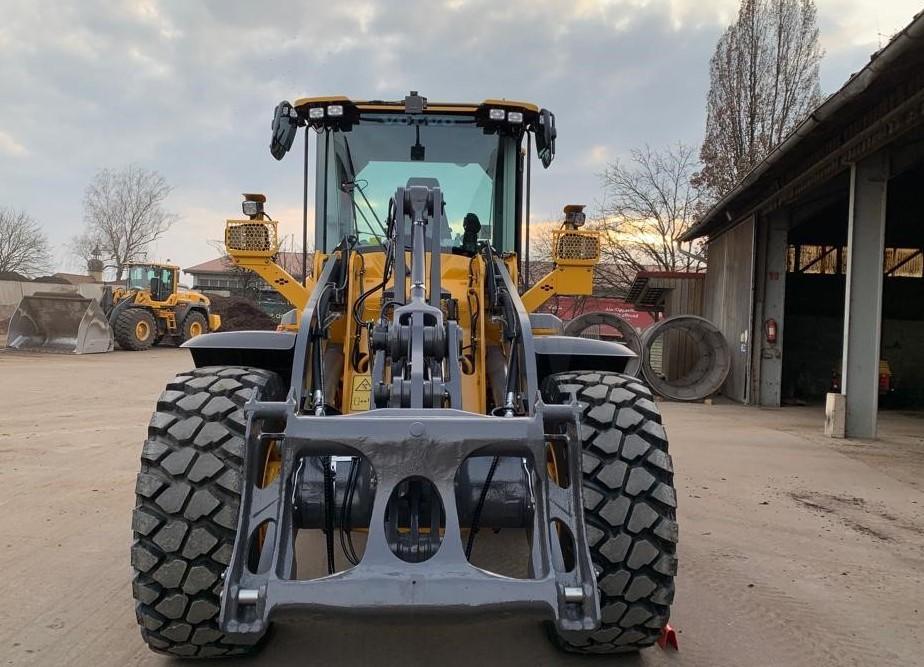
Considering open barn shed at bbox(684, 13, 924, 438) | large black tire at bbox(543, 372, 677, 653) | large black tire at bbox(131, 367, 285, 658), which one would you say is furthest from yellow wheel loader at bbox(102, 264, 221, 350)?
large black tire at bbox(543, 372, 677, 653)

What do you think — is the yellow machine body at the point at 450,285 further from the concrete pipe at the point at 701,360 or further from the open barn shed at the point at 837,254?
the concrete pipe at the point at 701,360

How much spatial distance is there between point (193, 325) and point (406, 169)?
70.9ft

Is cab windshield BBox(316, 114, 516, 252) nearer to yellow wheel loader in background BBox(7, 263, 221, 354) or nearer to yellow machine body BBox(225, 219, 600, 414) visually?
yellow machine body BBox(225, 219, 600, 414)

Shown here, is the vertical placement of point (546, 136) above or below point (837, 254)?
below

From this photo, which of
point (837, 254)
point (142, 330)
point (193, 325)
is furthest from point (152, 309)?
point (837, 254)

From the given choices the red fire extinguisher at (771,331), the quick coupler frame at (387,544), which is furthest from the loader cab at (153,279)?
the quick coupler frame at (387,544)

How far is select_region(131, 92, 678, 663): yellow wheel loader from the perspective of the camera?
2.10 m

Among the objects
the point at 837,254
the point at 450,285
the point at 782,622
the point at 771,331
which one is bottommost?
the point at 782,622

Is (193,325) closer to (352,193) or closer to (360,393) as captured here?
(352,193)

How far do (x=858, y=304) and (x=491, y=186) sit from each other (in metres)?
7.31

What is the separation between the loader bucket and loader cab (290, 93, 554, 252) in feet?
58.5

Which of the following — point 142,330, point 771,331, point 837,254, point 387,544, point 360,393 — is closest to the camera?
point 387,544

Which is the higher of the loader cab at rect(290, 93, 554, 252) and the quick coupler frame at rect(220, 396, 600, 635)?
the loader cab at rect(290, 93, 554, 252)

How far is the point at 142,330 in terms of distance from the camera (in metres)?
21.8
